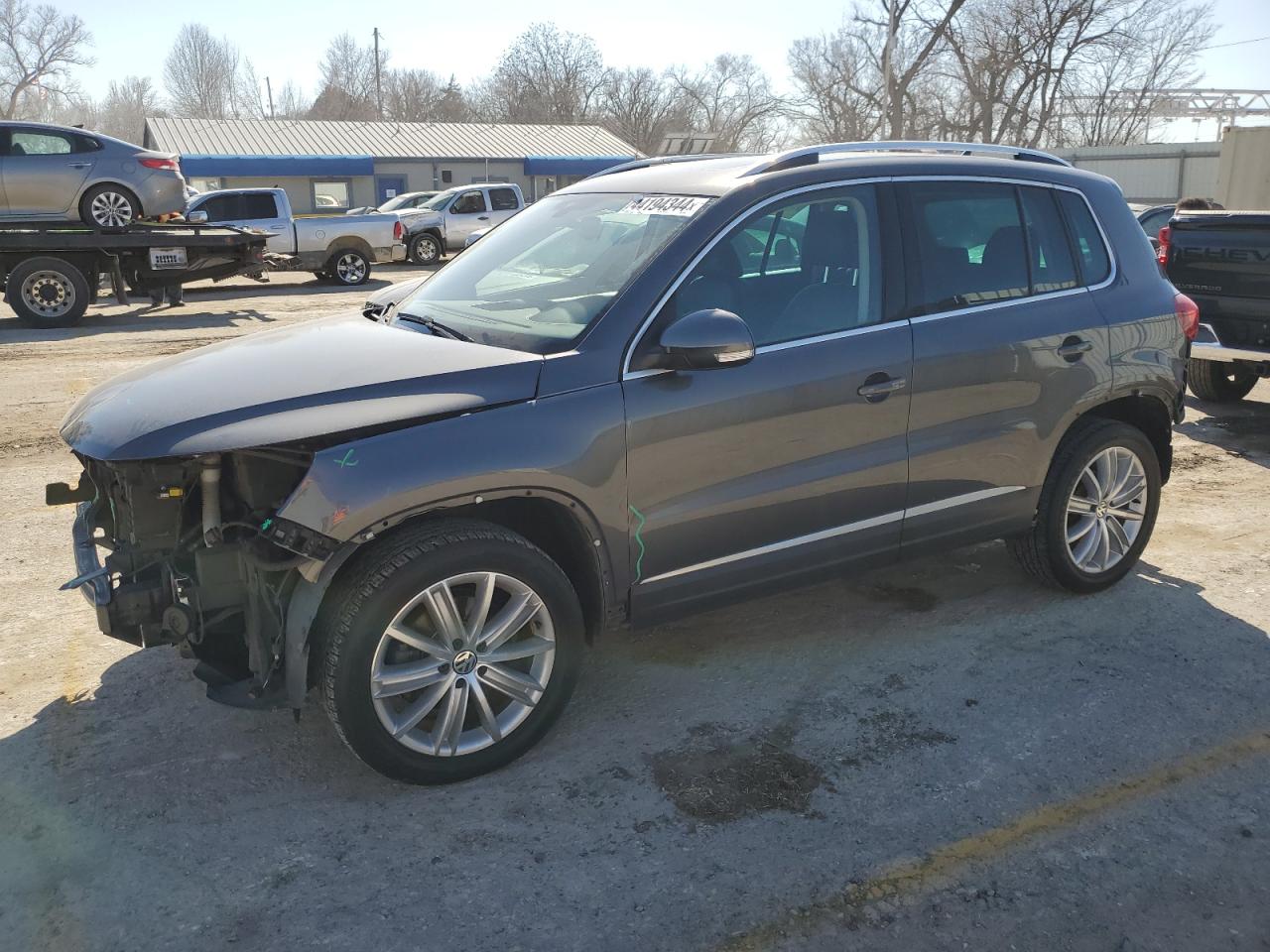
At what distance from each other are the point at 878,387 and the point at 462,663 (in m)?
1.81

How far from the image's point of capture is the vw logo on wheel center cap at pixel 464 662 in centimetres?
339

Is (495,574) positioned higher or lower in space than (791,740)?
higher

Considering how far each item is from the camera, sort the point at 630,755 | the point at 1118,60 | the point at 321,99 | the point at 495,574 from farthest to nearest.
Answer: the point at 321,99, the point at 1118,60, the point at 630,755, the point at 495,574

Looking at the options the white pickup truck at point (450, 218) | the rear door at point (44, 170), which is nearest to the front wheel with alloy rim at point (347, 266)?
the white pickup truck at point (450, 218)

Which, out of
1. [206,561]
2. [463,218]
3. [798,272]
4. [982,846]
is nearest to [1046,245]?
[798,272]

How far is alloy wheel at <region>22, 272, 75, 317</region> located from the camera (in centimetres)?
1441

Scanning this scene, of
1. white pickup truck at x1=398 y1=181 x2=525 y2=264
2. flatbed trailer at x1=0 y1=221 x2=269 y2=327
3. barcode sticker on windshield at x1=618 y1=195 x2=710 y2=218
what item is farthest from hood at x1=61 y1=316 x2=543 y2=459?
white pickup truck at x1=398 y1=181 x2=525 y2=264

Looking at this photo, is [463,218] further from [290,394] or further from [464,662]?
[464,662]

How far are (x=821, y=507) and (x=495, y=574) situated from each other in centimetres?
131

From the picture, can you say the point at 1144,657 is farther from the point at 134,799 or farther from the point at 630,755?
the point at 134,799

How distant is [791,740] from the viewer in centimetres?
377

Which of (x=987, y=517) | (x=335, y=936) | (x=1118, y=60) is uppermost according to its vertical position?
(x=1118, y=60)

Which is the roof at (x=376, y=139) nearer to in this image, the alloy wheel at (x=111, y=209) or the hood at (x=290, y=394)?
the alloy wheel at (x=111, y=209)

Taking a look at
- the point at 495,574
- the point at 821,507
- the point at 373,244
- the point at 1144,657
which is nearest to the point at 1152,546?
the point at 1144,657
